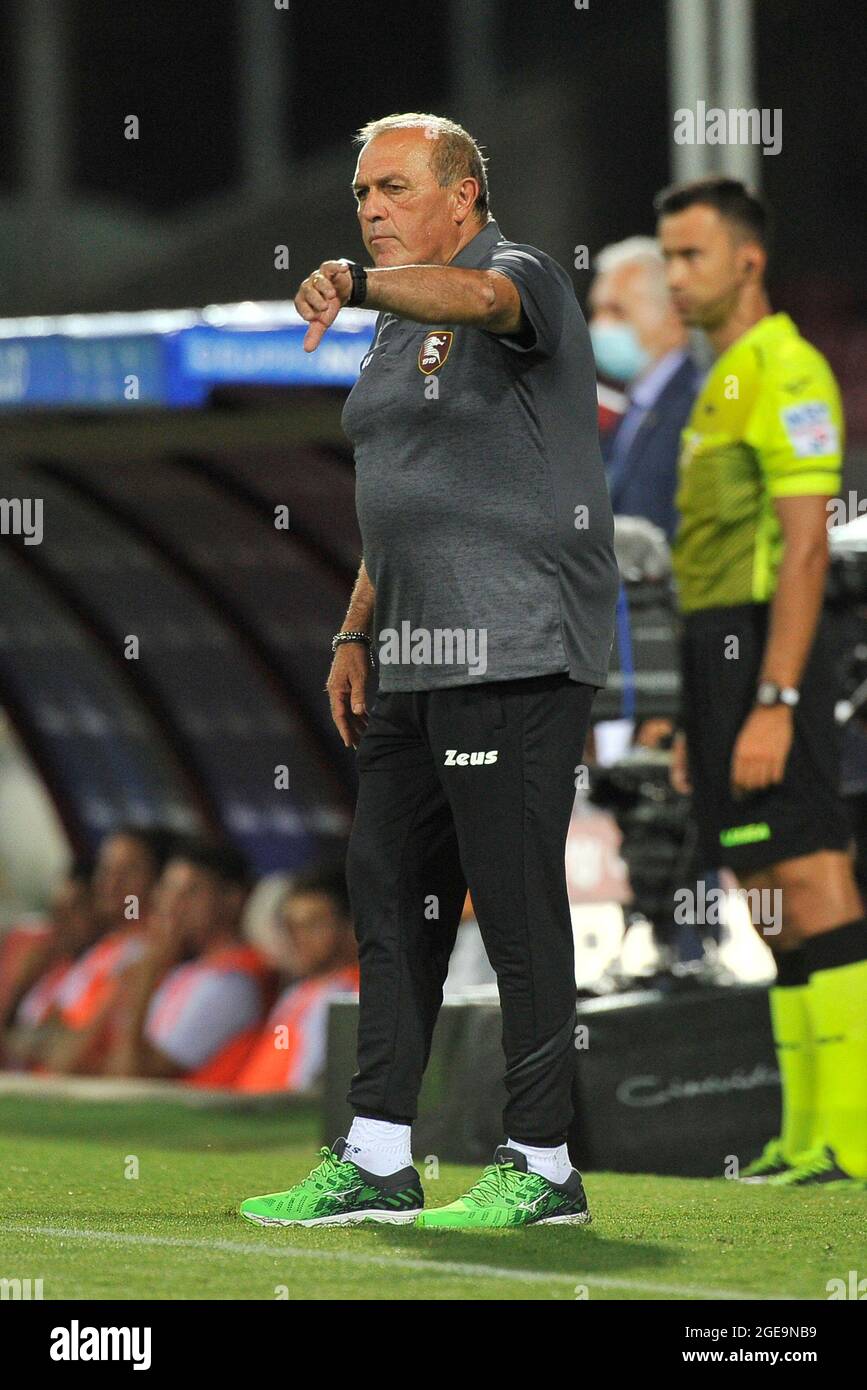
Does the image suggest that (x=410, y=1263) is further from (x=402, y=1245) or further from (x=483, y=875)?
(x=483, y=875)

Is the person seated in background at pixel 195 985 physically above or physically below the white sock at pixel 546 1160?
above

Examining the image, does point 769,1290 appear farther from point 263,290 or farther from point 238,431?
point 263,290

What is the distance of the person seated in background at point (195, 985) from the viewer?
35.2ft

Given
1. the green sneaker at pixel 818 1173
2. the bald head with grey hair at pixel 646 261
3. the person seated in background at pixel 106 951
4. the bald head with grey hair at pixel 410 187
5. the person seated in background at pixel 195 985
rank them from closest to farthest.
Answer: the bald head with grey hair at pixel 410 187
the green sneaker at pixel 818 1173
the bald head with grey hair at pixel 646 261
the person seated in background at pixel 195 985
the person seated in background at pixel 106 951

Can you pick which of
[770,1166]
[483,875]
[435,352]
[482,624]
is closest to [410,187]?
[435,352]

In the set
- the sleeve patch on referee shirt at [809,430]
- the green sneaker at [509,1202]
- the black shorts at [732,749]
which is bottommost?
the green sneaker at [509,1202]

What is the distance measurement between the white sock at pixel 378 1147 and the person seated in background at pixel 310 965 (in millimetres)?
5449

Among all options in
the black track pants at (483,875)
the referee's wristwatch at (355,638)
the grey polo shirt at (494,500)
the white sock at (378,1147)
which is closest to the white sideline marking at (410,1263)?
the white sock at (378,1147)

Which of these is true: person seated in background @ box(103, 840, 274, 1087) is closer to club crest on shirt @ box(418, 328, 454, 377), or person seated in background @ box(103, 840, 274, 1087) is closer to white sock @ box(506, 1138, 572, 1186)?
white sock @ box(506, 1138, 572, 1186)

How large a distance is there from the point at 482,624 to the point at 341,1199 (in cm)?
106

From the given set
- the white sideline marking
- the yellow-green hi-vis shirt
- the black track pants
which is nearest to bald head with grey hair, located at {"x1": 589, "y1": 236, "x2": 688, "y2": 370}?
the yellow-green hi-vis shirt

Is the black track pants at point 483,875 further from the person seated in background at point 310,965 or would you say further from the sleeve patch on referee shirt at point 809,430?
the person seated in background at point 310,965

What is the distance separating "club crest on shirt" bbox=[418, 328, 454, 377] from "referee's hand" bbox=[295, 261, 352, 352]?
43 cm

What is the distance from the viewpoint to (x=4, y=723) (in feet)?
Answer: 43.0
